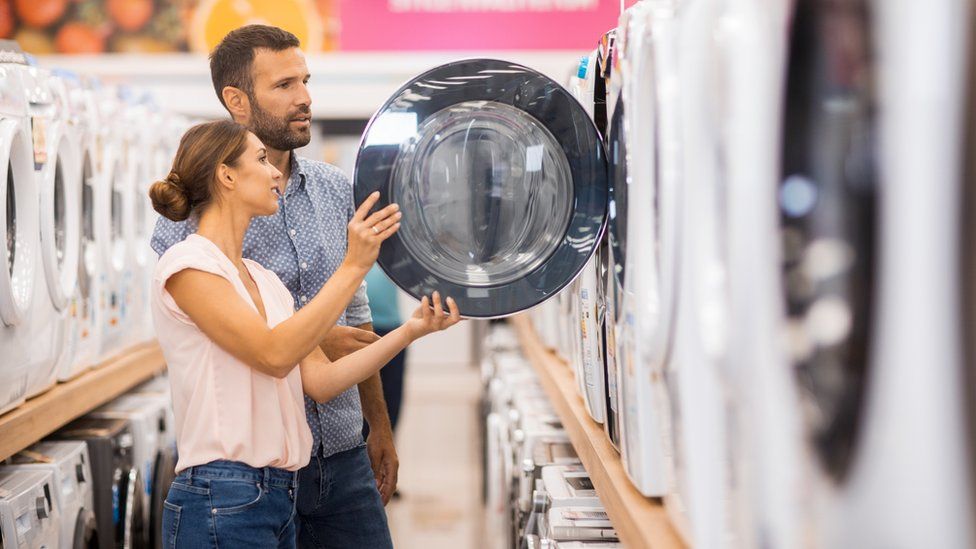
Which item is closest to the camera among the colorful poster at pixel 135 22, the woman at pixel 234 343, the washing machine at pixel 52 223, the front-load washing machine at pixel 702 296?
the front-load washing machine at pixel 702 296

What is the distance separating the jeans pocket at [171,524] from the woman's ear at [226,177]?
0.58m

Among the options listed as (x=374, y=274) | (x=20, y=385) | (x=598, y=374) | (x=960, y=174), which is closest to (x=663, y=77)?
(x=960, y=174)

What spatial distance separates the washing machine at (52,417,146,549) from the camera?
325 cm

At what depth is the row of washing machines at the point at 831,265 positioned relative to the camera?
76 centimetres

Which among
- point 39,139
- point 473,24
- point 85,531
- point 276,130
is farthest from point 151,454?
point 473,24

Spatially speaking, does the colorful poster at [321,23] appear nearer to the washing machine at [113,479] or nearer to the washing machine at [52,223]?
the washing machine at [52,223]

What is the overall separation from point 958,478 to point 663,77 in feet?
2.15

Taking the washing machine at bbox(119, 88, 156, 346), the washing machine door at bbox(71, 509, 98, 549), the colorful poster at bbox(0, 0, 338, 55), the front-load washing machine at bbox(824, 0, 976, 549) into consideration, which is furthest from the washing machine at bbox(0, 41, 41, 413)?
the colorful poster at bbox(0, 0, 338, 55)

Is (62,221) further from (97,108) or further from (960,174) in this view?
(960,174)

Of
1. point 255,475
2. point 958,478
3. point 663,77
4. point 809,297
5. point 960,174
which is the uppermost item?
point 663,77

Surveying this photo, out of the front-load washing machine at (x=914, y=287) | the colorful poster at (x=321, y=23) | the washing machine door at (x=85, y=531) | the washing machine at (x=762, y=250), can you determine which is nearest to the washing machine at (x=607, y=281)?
the washing machine at (x=762, y=250)

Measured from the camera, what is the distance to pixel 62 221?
10.2 ft

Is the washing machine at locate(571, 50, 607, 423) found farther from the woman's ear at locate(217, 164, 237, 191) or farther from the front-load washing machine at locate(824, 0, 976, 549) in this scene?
the front-load washing machine at locate(824, 0, 976, 549)

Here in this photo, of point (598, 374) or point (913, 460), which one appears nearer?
point (913, 460)
